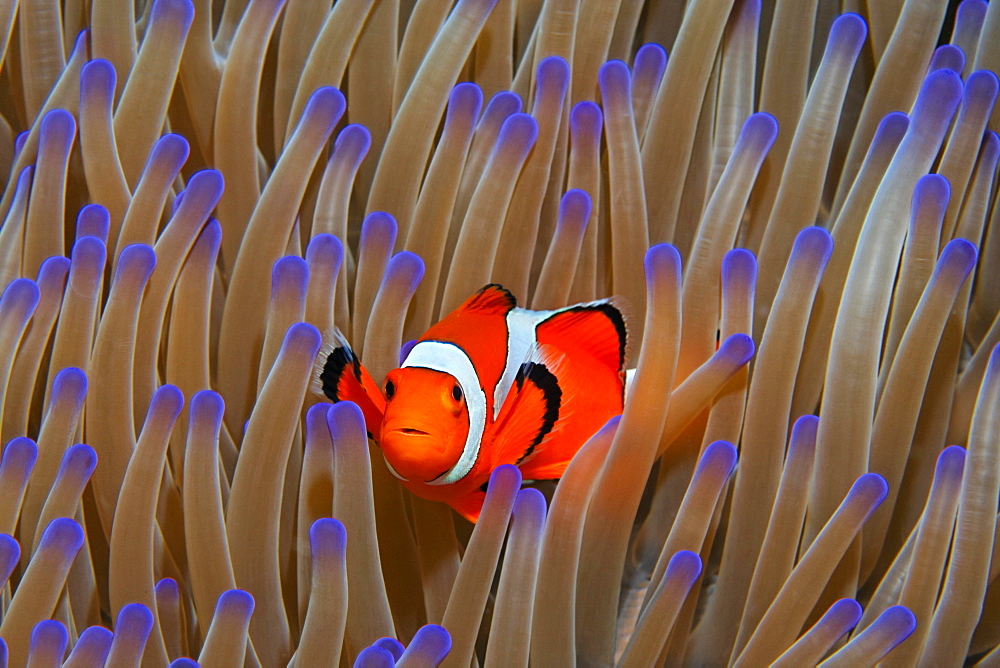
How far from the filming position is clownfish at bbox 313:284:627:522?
2.22 feet

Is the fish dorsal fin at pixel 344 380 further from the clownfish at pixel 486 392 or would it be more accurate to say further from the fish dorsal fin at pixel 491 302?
the fish dorsal fin at pixel 491 302

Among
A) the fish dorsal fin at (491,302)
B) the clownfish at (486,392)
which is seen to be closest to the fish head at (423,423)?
the clownfish at (486,392)

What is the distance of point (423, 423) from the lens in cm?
66

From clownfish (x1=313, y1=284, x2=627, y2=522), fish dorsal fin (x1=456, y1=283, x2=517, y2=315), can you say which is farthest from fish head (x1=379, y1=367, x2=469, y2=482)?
fish dorsal fin (x1=456, y1=283, x2=517, y2=315)

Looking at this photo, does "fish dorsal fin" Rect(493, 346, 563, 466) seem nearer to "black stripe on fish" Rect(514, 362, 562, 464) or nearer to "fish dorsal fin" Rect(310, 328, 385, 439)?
"black stripe on fish" Rect(514, 362, 562, 464)

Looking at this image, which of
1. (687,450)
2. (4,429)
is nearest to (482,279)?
(687,450)

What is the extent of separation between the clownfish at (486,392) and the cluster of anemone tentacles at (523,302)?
0.04m

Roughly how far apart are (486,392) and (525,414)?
0.04 metres

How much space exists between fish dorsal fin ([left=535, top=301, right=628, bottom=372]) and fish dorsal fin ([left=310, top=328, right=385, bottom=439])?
6.7 inches

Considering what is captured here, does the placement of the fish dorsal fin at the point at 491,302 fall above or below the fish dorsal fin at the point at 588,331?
above

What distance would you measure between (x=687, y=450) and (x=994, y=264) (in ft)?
1.39

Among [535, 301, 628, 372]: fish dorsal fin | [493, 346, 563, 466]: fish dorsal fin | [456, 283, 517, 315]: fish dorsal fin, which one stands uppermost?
[456, 283, 517, 315]: fish dorsal fin

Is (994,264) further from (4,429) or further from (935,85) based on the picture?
(4,429)

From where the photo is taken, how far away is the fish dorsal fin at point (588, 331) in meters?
0.84
